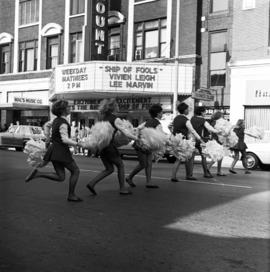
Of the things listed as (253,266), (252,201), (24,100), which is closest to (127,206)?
(252,201)

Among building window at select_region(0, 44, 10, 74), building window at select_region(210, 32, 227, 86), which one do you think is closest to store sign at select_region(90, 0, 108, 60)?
building window at select_region(210, 32, 227, 86)

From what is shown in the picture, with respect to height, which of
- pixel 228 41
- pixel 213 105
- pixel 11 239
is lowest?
pixel 11 239

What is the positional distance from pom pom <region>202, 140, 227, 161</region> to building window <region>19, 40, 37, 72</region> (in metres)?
25.4

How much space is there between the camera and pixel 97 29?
27234mm

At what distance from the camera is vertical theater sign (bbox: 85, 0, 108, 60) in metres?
27.1

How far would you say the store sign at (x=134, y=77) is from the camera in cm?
2527

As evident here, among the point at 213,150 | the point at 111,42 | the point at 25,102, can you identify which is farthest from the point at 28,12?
the point at 213,150

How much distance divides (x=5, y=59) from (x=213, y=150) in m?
29.4

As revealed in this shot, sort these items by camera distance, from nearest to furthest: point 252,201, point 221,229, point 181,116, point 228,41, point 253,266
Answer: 1. point 253,266
2. point 221,229
3. point 252,201
4. point 181,116
5. point 228,41

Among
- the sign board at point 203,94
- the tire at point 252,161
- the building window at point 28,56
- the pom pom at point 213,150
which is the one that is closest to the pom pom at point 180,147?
the pom pom at point 213,150

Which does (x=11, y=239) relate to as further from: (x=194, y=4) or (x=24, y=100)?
(x=24, y=100)

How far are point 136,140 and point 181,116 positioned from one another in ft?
7.46

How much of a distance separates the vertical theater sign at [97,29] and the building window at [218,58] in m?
6.42

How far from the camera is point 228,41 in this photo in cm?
2403
